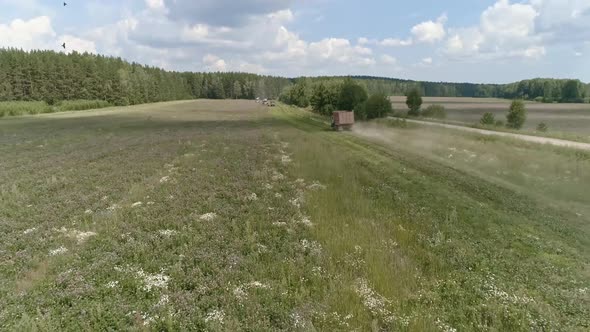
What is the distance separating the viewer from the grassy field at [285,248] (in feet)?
26.5

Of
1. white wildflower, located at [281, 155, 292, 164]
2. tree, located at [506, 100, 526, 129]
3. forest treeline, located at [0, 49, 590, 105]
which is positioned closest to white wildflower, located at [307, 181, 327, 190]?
white wildflower, located at [281, 155, 292, 164]

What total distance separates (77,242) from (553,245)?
56.7 feet

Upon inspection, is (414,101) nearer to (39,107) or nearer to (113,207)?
(113,207)

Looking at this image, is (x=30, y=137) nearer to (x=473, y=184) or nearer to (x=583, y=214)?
(x=473, y=184)

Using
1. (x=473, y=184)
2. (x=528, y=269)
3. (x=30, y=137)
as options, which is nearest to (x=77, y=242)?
(x=528, y=269)

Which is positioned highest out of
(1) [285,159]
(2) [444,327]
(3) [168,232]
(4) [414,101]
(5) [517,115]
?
(4) [414,101]

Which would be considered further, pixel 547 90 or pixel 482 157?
pixel 547 90

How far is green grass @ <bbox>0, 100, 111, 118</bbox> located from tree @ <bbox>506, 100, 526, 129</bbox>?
102979 mm

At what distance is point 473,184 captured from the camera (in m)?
21.0

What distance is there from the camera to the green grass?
76.3m

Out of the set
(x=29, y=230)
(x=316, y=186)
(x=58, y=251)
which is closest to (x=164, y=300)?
(x=58, y=251)

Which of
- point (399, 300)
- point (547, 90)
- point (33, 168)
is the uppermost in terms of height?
point (547, 90)

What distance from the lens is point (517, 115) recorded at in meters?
53.4

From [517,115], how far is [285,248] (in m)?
56.8
